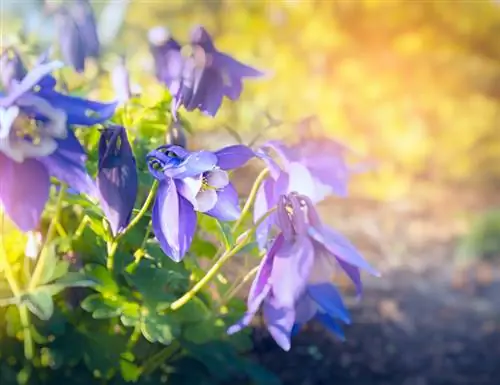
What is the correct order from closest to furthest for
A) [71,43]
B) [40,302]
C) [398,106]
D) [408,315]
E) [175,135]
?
1. [40,302]
2. [175,135]
3. [71,43]
4. [408,315]
5. [398,106]

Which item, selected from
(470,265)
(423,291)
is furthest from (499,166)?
(423,291)

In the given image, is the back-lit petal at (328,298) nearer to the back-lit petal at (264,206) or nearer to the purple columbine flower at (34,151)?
the back-lit petal at (264,206)

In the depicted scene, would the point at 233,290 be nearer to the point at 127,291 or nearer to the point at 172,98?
the point at 127,291

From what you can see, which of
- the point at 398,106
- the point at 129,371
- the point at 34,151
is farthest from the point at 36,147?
the point at 398,106

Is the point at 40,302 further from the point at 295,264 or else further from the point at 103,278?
the point at 295,264

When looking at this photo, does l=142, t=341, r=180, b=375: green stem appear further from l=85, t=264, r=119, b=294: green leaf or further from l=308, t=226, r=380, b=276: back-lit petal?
l=308, t=226, r=380, b=276: back-lit petal
